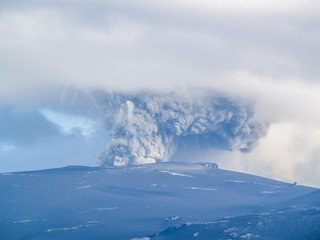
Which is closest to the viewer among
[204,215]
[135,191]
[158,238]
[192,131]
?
[158,238]

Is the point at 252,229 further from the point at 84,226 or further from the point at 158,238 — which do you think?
the point at 84,226

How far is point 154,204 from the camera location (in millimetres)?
93312

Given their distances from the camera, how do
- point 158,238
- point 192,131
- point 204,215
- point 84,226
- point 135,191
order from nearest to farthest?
point 158,238 < point 84,226 < point 204,215 < point 135,191 < point 192,131

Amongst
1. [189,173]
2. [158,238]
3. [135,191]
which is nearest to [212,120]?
[189,173]

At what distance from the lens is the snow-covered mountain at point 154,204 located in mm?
69750

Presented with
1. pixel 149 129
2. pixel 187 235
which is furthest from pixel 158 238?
pixel 149 129

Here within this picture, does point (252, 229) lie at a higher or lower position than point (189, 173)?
lower

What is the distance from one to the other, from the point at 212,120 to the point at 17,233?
Result: 54971 mm

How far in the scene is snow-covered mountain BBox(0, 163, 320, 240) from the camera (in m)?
69.8

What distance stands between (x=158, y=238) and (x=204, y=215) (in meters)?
20.1

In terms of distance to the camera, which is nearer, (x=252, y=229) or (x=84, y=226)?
(x=252, y=229)

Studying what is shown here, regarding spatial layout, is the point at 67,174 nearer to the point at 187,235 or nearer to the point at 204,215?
the point at 204,215

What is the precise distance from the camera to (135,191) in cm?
10294

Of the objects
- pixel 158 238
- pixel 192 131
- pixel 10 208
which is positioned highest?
pixel 192 131
